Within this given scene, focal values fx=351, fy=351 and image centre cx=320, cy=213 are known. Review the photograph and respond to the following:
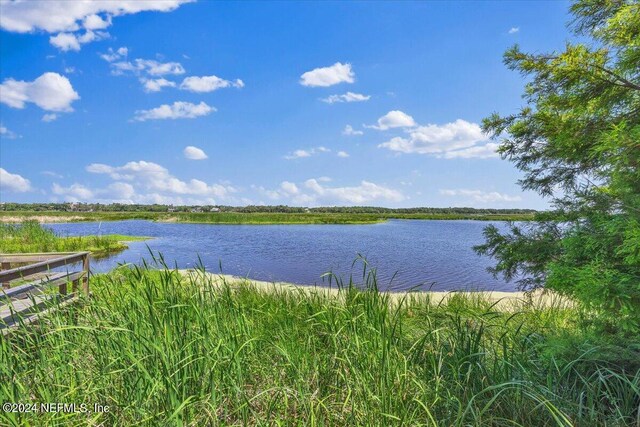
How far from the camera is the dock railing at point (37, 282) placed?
4262 mm

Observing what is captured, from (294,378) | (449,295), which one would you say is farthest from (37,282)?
(449,295)

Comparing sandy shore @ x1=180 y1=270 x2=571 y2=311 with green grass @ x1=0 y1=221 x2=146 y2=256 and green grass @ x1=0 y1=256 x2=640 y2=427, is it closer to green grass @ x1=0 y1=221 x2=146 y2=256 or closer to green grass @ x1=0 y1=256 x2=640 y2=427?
green grass @ x1=0 y1=256 x2=640 y2=427

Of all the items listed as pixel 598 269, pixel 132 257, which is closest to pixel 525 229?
pixel 598 269

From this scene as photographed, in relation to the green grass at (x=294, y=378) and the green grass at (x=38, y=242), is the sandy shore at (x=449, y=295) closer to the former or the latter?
the green grass at (x=294, y=378)

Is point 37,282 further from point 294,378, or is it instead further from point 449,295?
point 449,295

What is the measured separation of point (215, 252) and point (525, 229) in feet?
73.6

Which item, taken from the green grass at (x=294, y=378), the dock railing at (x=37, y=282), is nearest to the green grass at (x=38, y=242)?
the dock railing at (x=37, y=282)

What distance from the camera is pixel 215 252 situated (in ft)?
81.7

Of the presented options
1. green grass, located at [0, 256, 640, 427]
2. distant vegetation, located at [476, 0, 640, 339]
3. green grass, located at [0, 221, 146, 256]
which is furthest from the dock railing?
green grass, located at [0, 221, 146, 256]

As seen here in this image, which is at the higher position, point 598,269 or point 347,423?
point 598,269

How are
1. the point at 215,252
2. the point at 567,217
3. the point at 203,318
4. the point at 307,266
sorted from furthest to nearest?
the point at 215,252
the point at 307,266
the point at 567,217
the point at 203,318

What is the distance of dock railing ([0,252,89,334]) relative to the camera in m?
4.26

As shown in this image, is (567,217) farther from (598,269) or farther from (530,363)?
(530,363)

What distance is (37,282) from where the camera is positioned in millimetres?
6898
